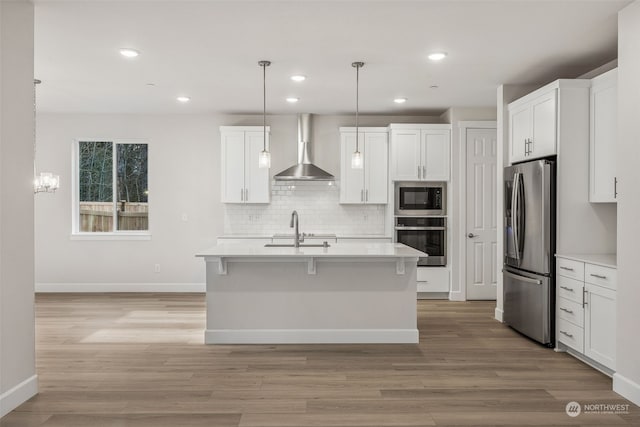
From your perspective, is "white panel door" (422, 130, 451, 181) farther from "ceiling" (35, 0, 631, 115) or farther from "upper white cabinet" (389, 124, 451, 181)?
"ceiling" (35, 0, 631, 115)

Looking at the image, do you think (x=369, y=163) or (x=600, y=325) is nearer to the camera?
(x=600, y=325)

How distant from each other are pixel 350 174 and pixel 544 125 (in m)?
2.91

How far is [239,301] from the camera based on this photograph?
4.42m

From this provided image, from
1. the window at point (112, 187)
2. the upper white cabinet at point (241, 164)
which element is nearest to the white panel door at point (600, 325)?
the upper white cabinet at point (241, 164)

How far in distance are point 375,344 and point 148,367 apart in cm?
195

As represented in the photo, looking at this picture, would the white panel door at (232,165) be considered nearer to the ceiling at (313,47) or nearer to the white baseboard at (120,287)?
the ceiling at (313,47)

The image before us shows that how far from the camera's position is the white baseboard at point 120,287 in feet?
22.7

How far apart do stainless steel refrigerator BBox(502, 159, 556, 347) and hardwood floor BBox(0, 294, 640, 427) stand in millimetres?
236

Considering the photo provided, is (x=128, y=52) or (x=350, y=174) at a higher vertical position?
(x=128, y=52)

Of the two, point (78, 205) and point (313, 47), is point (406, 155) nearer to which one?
point (313, 47)

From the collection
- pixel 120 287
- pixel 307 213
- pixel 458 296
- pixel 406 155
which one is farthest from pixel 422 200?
pixel 120 287

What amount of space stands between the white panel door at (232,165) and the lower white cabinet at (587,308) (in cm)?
420

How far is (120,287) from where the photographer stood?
6.98 metres

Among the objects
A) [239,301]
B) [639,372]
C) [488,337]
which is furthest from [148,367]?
[639,372]
